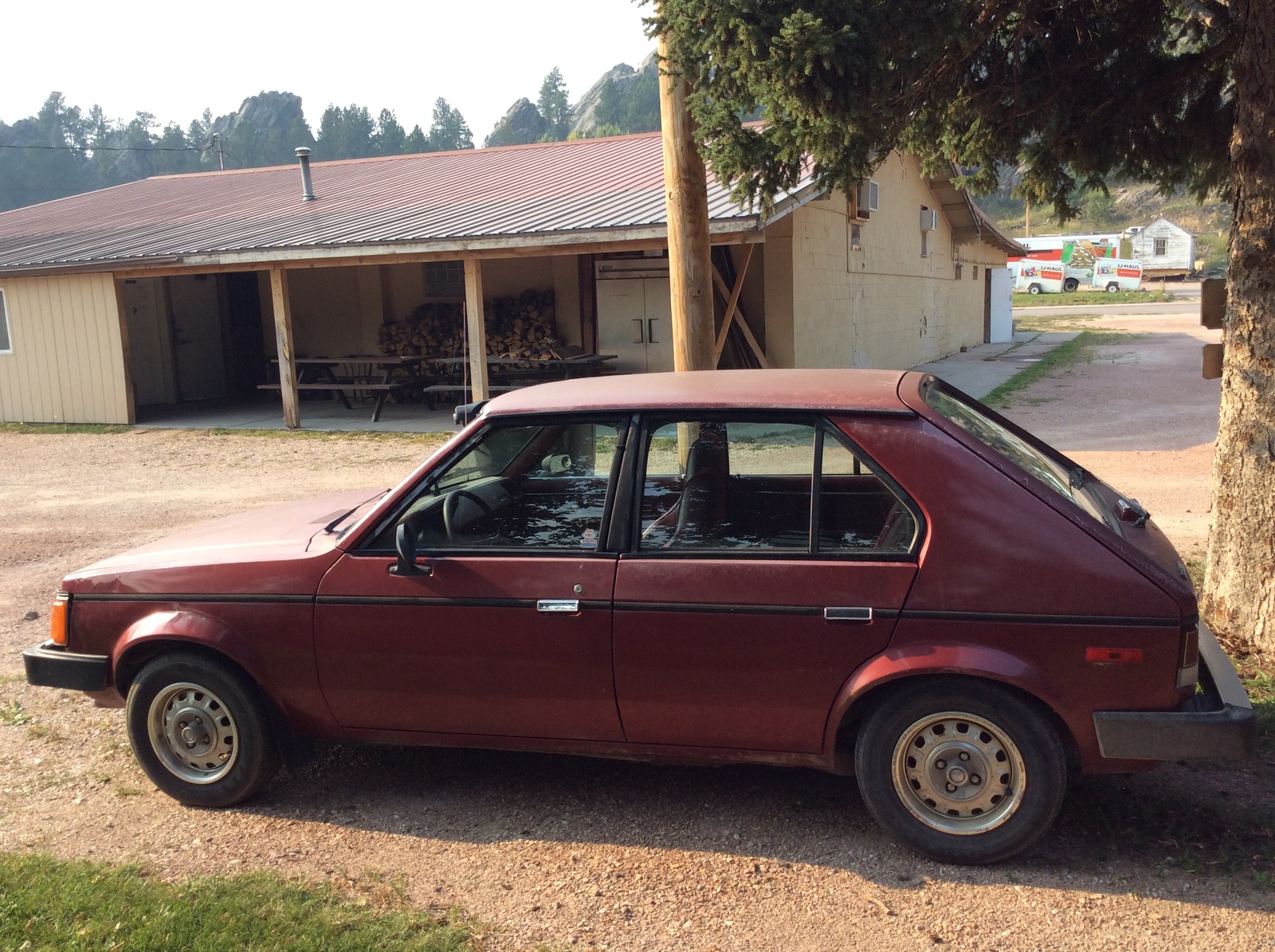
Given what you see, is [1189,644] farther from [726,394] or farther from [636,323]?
[636,323]

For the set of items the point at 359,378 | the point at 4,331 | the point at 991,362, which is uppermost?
the point at 4,331

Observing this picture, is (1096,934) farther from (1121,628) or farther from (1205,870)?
(1121,628)

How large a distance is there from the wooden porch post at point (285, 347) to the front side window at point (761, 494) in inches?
532

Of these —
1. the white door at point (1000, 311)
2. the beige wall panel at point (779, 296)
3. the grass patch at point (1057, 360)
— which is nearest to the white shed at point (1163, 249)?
the white door at point (1000, 311)

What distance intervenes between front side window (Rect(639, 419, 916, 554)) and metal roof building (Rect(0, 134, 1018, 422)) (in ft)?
30.6

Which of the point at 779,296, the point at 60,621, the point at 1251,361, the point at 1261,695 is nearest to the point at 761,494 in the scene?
the point at 1261,695

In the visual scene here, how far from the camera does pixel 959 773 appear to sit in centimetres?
346

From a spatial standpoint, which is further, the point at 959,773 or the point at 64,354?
the point at 64,354

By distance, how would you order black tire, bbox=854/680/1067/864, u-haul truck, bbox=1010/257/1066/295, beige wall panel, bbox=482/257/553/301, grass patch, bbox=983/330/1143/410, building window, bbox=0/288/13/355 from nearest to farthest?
black tire, bbox=854/680/1067/864 < grass patch, bbox=983/330/1143/410 < building window, bbox=0/288/13/355 < beige wall panel, bbox=482/257/553/301 < u-haul truck, bbox=1010/257/1066/295

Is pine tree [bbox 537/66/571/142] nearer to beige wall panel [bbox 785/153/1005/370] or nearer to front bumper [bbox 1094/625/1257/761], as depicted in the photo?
beige wall panel [bbox 785/153/1005/370]

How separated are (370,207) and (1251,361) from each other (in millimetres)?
16140

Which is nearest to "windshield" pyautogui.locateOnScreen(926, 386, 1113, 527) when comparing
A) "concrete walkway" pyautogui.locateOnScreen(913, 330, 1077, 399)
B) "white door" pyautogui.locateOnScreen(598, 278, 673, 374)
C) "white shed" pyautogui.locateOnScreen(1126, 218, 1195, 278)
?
"concrete walkway" pyautogui.locateOnScreen(913, 330, 1077, 399)

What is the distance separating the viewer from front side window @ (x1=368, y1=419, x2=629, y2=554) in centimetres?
386

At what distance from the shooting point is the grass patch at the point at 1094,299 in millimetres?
52094
